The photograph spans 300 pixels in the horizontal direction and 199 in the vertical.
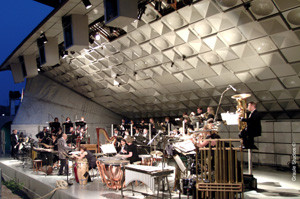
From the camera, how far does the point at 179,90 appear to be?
1308 cm

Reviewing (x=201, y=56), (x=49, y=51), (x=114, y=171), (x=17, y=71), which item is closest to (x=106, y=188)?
(x=114, y=171)

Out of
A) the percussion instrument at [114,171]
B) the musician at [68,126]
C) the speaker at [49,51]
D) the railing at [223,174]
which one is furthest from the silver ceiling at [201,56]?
the percussion instrument at [114,171]

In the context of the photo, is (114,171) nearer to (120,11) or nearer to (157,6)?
(120,11)

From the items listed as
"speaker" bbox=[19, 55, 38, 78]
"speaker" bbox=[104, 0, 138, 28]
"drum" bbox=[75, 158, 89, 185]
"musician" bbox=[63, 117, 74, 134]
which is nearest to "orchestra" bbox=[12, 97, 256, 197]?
"drum" bbox=[75, 158, 89, 185]

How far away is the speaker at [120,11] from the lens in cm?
649

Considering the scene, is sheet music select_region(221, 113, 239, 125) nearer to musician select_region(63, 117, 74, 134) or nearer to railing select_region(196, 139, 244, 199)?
railing select_region(196, 139, 244, 199)

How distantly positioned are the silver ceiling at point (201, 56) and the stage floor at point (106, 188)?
Answer: 320 centimetres

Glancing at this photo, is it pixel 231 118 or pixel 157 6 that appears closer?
pixel 231 118

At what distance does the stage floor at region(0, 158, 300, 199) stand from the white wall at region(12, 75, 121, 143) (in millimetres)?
7593

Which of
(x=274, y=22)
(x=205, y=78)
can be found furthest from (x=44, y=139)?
(x=274, y=22)

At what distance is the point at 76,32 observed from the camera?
8.50 meters

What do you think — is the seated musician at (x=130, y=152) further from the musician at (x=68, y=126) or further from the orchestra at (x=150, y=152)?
the musician at (x=68, y=126)

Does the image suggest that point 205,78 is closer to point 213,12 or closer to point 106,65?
point 213,12

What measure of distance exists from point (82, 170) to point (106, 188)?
1.17 meters
